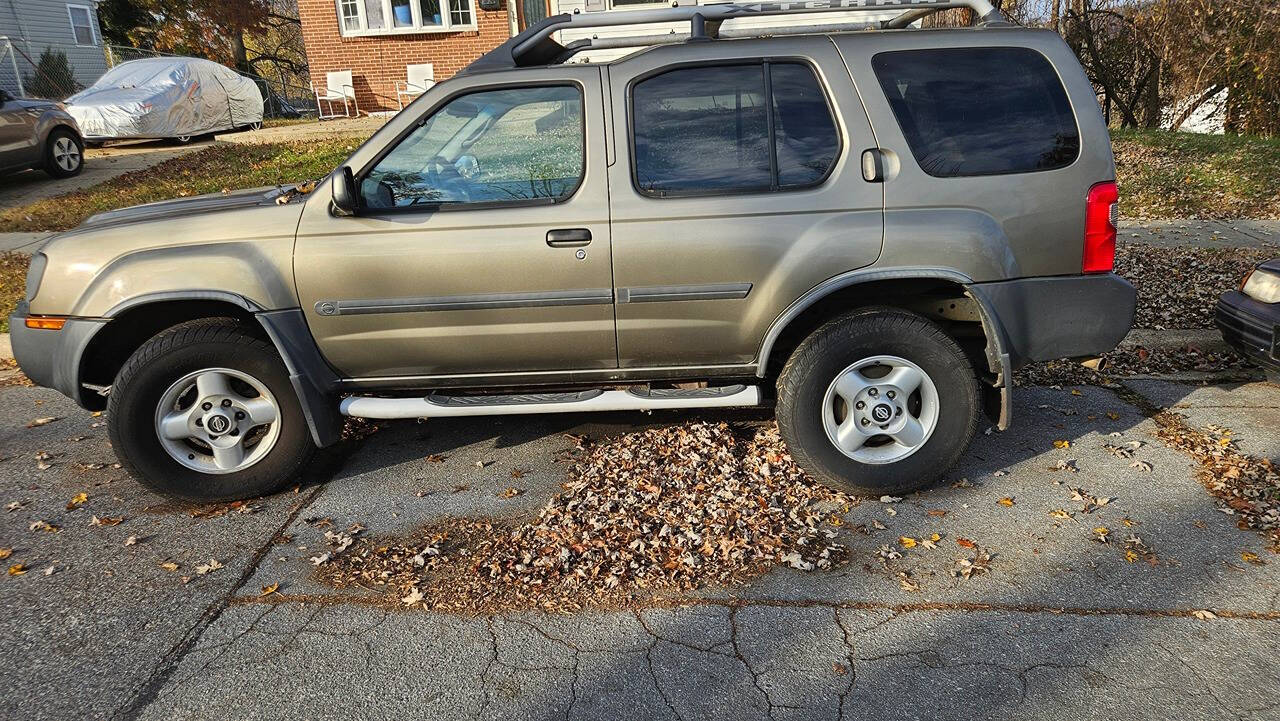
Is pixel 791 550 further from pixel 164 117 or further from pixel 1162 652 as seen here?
pixel 164 117

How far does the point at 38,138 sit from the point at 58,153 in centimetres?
43

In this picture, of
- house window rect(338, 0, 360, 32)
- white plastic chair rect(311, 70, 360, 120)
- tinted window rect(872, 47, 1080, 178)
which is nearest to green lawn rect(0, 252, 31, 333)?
tinted window rect(872, 47, 1080, 178)

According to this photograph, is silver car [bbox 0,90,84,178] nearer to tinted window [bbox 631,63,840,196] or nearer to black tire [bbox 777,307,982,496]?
tinted window [bbox 631,63,840,196]

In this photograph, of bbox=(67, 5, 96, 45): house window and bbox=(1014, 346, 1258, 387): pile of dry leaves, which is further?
bbox=(67, 5, 96, 45): house window

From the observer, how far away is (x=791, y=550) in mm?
3443

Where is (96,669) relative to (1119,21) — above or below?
below

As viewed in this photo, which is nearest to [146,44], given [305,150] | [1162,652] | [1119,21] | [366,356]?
[305,150]

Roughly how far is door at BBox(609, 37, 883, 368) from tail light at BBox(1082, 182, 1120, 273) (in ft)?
2.93

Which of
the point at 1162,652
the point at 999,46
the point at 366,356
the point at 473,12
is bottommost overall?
the point at 1162,652

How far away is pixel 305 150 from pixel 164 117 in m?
3.95

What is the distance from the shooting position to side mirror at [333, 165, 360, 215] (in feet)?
11.9

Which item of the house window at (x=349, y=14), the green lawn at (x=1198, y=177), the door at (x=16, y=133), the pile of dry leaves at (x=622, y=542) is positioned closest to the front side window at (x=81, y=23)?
the house window at (x=349, y=14)

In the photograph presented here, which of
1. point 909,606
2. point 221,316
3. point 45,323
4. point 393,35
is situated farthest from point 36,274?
point 393,35

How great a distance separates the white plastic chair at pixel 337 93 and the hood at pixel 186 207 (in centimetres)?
1566
